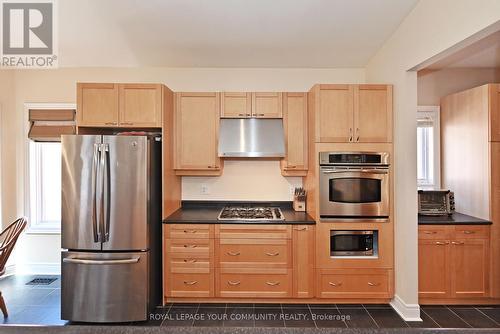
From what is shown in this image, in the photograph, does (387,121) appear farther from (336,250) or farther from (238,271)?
(238,271)

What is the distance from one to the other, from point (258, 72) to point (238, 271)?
2376 mm

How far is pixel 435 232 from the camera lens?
111 inches

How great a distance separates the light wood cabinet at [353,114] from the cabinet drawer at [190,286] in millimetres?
1817

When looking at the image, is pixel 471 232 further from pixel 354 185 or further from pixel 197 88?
pixel 197 88

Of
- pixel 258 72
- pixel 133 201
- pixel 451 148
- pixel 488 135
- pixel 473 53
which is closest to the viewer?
pixel 133 201

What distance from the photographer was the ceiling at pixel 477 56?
111 inches

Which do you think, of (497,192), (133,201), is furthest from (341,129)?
(133,201)

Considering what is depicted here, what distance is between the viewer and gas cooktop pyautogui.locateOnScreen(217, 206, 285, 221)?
2.98 m

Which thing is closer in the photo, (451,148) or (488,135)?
(488,135)

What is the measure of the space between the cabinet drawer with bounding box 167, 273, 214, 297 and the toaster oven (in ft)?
7.74

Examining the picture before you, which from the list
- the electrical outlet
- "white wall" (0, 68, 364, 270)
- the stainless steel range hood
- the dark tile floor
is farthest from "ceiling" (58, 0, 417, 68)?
the dark tile floor

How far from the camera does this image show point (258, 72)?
11.8 feet

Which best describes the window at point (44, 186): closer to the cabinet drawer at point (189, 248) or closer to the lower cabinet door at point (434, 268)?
the cabinet drawer at point (189, 248)

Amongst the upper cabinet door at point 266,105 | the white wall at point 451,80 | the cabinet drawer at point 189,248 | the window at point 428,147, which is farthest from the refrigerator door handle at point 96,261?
the white wall at point 451,80
